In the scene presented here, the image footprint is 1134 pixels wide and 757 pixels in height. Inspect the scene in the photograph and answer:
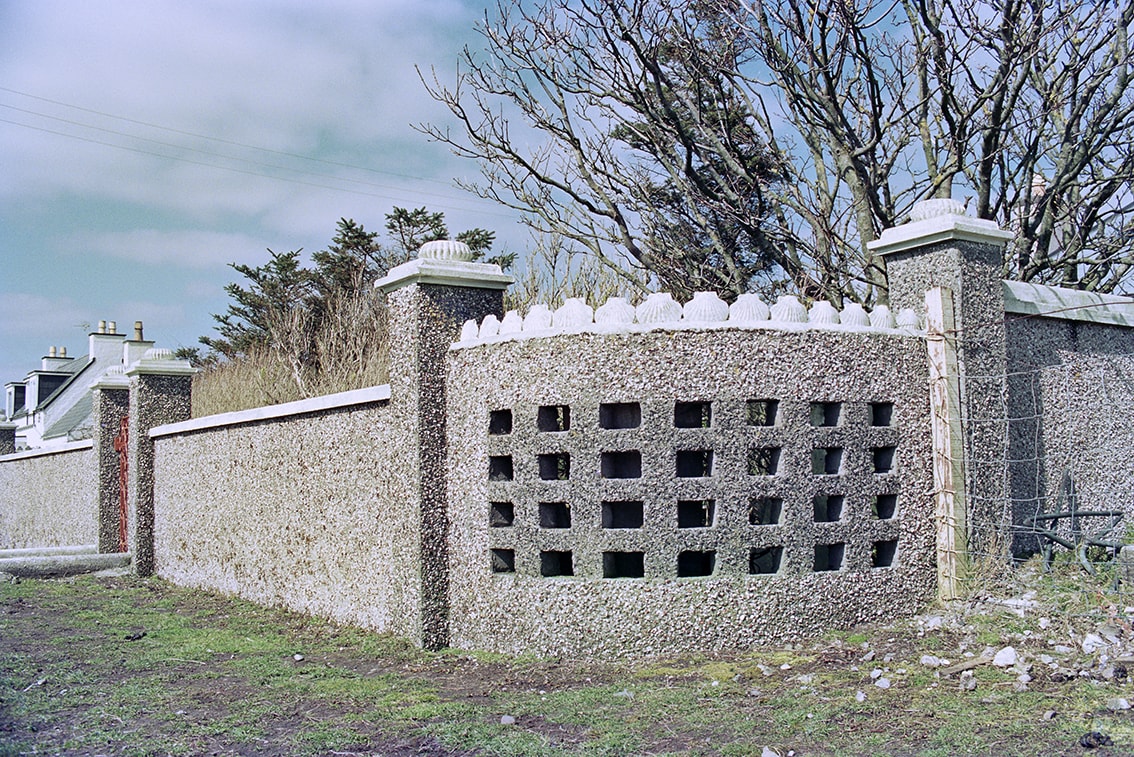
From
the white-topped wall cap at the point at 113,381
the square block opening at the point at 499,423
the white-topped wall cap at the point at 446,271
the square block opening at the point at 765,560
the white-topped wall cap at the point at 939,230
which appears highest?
the white-topped wall cap at the point at 939,230

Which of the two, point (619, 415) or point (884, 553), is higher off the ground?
point (619, 415)

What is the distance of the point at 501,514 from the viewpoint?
23.9ft

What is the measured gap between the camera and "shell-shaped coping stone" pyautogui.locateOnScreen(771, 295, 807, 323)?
6976mm

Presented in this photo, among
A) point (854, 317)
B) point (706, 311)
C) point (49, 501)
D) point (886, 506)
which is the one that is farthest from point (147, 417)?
point (886, 506)

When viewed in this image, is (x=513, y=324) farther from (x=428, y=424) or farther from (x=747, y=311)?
(x=747, y=311)

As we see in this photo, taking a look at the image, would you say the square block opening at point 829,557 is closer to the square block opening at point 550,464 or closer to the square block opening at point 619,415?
the square block opening at point 619,415

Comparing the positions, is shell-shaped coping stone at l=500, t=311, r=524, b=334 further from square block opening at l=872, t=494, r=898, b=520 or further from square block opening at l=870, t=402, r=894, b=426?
square block opening at l=872, t=494, r=898, b=520

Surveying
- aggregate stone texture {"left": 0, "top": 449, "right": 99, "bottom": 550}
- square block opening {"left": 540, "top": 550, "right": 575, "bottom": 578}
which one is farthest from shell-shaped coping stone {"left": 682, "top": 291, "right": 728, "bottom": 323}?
aggregate stone texture {"left": 0, "top": 449, "right": 99, "bottom": 550}

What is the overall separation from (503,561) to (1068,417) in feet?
15.5

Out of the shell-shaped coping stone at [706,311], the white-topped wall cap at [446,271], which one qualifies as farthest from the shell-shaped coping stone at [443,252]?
the shell-shaped coping stone at [706,311]

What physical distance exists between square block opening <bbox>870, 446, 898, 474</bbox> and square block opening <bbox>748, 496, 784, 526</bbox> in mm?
786

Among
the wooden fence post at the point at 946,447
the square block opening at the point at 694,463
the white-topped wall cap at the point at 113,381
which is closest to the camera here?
the square block opening at the point at 694,463

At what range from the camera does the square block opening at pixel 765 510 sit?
6.82 metres

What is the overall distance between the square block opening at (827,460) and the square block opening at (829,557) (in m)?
0.51
